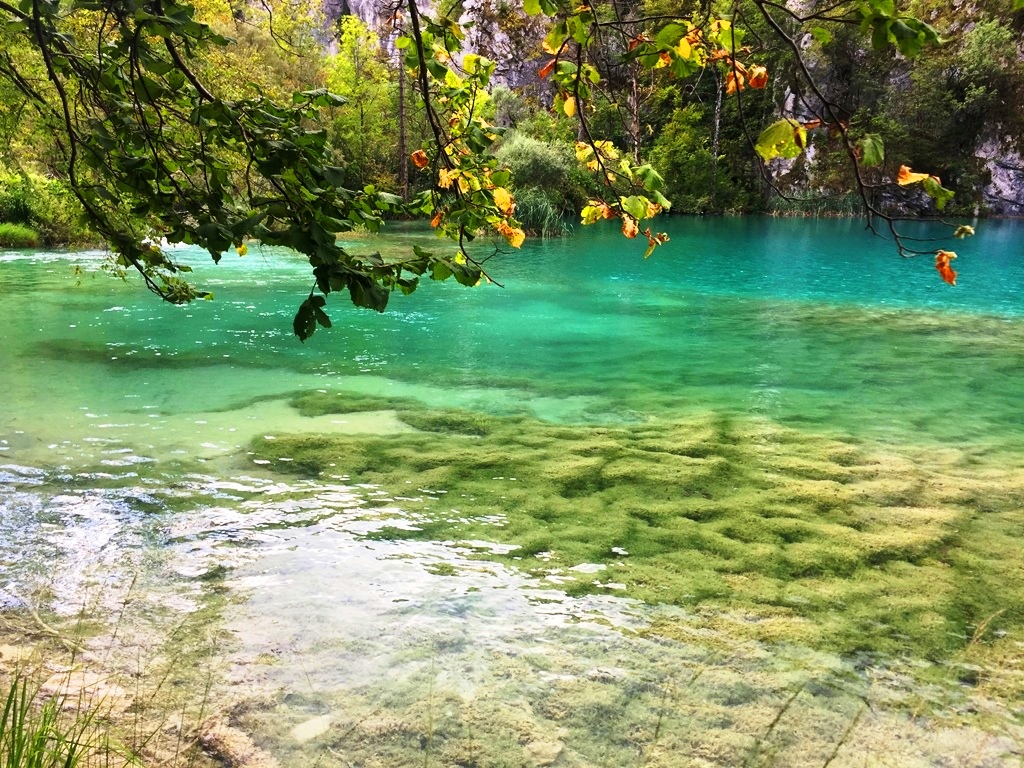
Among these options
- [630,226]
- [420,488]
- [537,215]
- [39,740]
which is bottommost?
[420,488]

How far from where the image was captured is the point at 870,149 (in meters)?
1.61

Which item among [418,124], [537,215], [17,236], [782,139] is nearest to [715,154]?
[537,215]

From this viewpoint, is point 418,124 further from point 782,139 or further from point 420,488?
point 420,488

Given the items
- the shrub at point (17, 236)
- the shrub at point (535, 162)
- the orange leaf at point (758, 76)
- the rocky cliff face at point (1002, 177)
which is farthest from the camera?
the rocky cliff face at point (1002, 177)

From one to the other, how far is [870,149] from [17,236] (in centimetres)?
2563

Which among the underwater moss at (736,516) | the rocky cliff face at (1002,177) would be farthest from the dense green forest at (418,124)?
the rocky cliff face at (1002,177)

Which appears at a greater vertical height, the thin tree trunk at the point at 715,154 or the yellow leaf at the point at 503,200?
the thin tree trunk at the point at 715,154

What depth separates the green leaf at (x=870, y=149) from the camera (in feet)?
5.21

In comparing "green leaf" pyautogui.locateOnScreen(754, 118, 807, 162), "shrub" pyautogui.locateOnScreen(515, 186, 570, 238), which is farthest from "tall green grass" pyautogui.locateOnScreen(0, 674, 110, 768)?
"shrub" pyautogui.locateOnScreen(515, 186, 570, 238)

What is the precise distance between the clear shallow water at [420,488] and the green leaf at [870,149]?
2268mm

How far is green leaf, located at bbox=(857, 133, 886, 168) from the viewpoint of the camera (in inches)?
62.5

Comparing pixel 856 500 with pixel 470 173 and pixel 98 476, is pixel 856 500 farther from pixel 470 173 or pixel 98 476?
pixel 98 476

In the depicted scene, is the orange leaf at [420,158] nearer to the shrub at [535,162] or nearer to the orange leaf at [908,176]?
the orange leaf at [908,176]

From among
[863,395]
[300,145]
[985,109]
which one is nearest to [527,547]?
[300,145]
